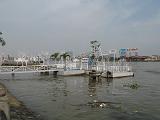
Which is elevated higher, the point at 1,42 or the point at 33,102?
the point at 1,42

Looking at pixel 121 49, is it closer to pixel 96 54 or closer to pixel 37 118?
pixel 96 54

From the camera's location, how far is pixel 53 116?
1972 cm

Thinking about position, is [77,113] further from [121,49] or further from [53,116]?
[121,49]

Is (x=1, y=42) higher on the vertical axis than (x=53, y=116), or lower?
higher

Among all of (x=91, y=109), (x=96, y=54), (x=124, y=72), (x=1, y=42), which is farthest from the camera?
(x=96, y=54)

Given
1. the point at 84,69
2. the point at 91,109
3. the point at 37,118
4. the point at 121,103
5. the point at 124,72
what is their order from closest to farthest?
the point at 37,118 → the point at 91,109 → the point at 121,103 → the point at 124,72 → the point at 84,69

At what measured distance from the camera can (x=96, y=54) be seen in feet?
241

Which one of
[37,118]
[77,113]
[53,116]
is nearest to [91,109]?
[77,113]

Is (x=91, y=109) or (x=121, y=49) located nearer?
(x=91, y=109)

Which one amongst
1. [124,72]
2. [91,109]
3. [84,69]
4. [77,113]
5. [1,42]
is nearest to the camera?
[77,113]

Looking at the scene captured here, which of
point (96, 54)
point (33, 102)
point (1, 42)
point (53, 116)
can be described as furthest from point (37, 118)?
point (96, 54)

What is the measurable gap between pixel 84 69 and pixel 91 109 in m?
42.3

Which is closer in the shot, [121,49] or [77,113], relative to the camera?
[77,113]

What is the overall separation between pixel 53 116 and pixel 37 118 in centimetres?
139
